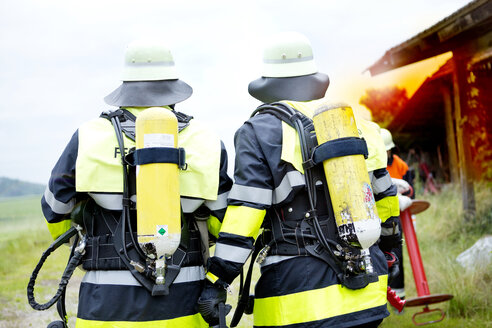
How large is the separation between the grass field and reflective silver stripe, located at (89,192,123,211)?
288 centimetres

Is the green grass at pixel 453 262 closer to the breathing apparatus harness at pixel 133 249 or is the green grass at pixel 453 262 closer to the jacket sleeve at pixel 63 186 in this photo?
the breathing apparatus harness at pixel 133 249

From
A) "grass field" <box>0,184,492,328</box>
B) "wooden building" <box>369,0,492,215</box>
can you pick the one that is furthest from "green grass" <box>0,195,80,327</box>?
"wooden building" <box>369,0,492,215</box>

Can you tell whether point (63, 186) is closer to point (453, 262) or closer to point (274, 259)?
point (274, 259)

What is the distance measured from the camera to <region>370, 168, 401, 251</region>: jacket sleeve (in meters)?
3.36

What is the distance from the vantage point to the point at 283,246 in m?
2.99

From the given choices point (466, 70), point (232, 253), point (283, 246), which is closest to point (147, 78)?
point (232, 253)

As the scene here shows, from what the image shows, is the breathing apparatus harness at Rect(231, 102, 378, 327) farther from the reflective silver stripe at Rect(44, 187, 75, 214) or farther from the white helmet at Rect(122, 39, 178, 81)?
the reflective silver stripe at Rect(44, 187, 75, 214)

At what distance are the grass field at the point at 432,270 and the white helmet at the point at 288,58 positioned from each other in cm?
320

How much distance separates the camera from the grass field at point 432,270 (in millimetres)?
5898

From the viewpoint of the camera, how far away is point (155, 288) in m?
2.85

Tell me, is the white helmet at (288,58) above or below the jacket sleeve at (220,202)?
above

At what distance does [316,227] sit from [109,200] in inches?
42.2

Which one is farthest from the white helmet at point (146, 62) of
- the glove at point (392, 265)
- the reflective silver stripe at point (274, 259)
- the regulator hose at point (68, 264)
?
the glove at point (392, 265)

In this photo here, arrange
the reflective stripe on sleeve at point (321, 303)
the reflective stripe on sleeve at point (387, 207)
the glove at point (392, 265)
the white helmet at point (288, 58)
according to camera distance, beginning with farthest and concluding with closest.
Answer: the glove at point (392, 265) → the reflective stripe on sleeve at point (387, 207) → the white helmet at point (288, 58) → the reflective stripe on sleeve at point (321, 303)
